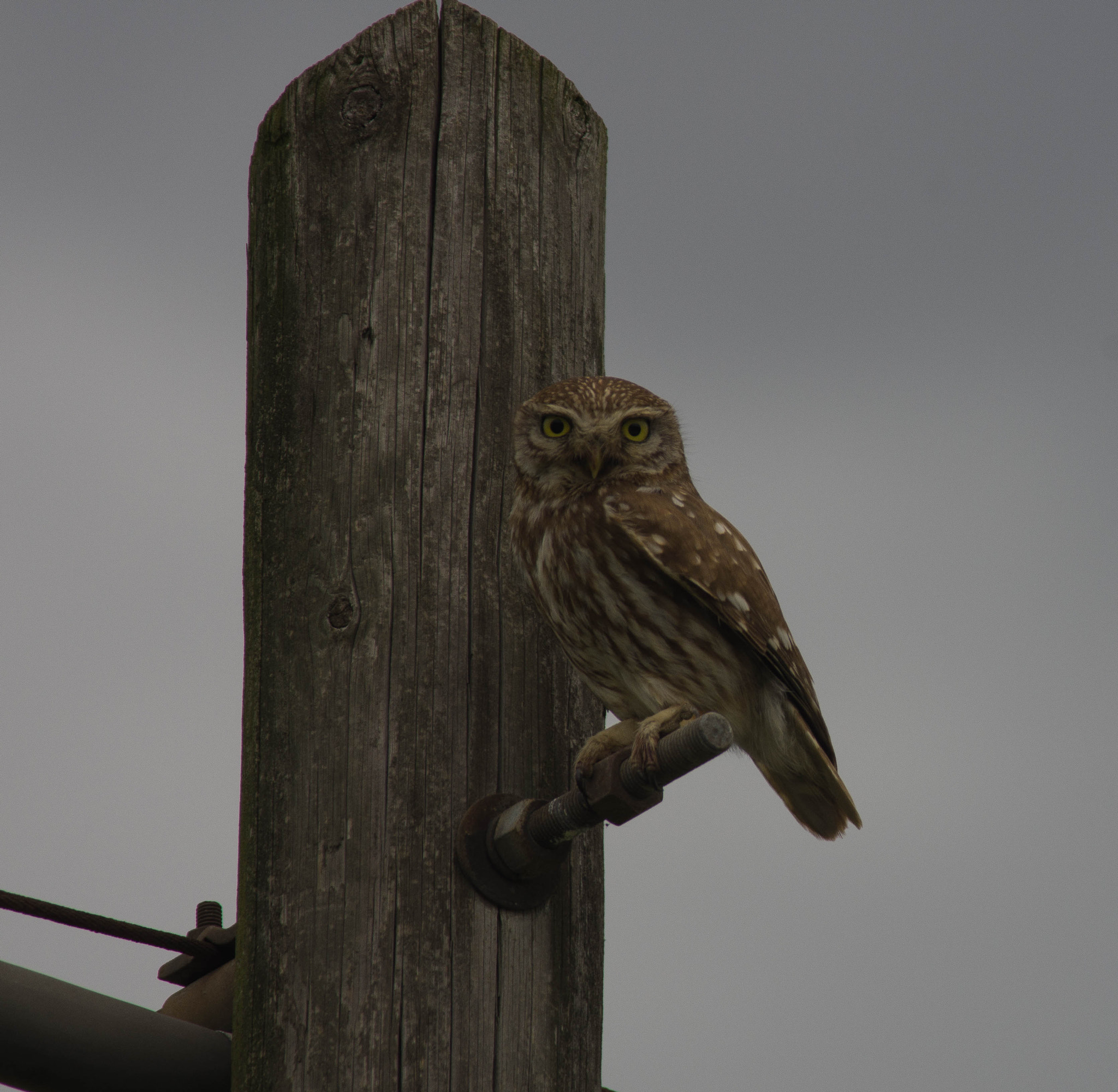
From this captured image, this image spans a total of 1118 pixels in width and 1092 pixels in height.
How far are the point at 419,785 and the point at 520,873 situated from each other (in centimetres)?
26

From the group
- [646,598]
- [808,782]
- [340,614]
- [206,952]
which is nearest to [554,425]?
[646,598]

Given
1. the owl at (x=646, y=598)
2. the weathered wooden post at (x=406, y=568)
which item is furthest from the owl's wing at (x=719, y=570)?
the weathered wooden post at (x=406, y=568)

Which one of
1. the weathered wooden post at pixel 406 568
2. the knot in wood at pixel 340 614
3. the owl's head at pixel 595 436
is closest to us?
the weathered wooden post at pixel 406 568

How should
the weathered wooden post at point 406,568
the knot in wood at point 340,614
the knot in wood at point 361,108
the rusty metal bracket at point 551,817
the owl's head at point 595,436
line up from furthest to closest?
the owl's head at point 595,436 → the knot in wood at point 361,108 → the knot in wood at point 340,614 → the weathered wooden post at point 406,568 → the rusty metal bracket at point 551,817

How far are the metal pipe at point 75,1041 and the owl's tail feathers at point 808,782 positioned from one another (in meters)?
1.67

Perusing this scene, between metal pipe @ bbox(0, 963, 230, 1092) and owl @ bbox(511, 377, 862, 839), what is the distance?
39.0 inches

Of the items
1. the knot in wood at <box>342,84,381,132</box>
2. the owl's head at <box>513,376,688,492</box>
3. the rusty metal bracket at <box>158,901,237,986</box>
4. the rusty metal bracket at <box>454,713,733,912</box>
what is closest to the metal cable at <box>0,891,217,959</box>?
the rusty metal bracket at <box>158,901,237,986</box>

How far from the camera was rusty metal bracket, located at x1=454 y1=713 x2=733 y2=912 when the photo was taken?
7.70 ft

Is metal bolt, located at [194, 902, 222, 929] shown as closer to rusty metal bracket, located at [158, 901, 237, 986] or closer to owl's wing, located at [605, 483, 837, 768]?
rusty metal bracket, located at [158, 901, 237, 986]

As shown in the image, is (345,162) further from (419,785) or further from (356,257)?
(419,785)

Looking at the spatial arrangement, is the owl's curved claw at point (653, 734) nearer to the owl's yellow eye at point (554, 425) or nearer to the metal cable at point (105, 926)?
the owl's yellow eye at point (554, 425)

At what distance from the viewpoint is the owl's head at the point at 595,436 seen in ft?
10.2

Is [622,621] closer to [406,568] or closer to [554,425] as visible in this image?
[554,425]

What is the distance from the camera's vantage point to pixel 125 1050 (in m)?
2.30
